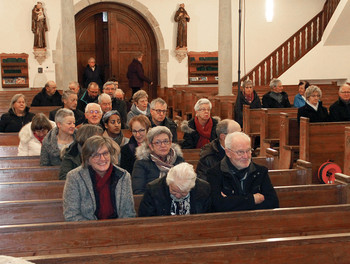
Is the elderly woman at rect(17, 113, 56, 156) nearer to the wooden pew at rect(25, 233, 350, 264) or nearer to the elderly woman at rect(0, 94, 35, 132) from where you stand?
the elderly woman at rect(0, 94, 35, 132)

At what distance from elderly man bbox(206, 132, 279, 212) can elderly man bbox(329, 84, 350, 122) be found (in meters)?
3.26

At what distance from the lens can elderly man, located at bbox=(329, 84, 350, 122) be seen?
6.21 m

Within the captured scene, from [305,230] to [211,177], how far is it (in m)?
0.64

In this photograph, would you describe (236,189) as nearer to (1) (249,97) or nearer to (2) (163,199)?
(2) (163,199)

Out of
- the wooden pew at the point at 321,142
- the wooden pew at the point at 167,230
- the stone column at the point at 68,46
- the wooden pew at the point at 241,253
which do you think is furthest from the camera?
the stone column at the point at 68,46

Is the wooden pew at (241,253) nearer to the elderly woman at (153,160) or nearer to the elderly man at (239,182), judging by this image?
the elderly man at (239,182)

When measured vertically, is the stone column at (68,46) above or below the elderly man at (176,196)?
above

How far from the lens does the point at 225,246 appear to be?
2.47 meters

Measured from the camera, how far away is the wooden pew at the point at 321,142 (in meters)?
5.82

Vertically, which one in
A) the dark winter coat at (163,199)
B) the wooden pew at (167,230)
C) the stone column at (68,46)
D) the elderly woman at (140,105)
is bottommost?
the wooden pew at (167,230)

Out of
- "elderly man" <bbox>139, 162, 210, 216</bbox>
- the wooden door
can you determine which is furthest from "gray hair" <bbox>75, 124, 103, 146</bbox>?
the wooden door

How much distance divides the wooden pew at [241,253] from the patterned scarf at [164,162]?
3.81 ft

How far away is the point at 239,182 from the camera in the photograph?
10.8 ft

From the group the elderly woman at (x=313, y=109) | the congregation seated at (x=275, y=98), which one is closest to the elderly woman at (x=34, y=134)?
the elderly woman at (x=313, y=109)
